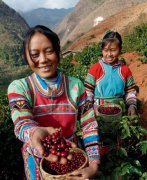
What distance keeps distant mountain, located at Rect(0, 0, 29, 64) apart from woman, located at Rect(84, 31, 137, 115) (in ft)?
175

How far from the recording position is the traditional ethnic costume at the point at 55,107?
188 centimetres

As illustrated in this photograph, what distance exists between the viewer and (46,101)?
1.94 metres

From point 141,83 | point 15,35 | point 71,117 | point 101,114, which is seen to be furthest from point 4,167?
point 15,35

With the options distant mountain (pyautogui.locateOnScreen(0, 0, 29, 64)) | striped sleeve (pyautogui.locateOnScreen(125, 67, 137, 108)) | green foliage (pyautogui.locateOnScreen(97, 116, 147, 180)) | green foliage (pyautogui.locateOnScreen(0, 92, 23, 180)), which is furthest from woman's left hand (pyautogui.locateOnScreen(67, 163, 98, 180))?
distant mountain (pyautogui.locateOnScreen(0, 0, 29, 64))

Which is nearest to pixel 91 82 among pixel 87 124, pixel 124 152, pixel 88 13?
pixel 124 152

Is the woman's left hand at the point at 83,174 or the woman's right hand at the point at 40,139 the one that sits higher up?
the woman's right hand at the point at 40,139

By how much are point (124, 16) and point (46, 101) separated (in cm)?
2487

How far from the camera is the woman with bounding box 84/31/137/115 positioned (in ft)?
12.1

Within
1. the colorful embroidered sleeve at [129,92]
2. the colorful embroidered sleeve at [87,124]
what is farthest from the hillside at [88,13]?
the colorful embroidered sleeve at [87,124]

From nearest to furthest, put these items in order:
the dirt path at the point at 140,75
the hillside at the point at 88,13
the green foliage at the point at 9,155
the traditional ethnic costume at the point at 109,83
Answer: the traditional ethnic costume at the point at 109,83 < the green foliage at the point at 9,155 < the dirt path at the point at 140,75 < the hillside at the point at 88,13

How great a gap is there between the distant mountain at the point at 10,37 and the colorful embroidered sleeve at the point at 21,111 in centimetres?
5502

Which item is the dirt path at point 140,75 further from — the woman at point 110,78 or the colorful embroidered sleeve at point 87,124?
the colorful embroidered sleeve at point 87,124

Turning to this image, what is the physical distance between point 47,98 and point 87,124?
296 mm

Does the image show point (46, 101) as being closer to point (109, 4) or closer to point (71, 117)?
point (71, 117)
